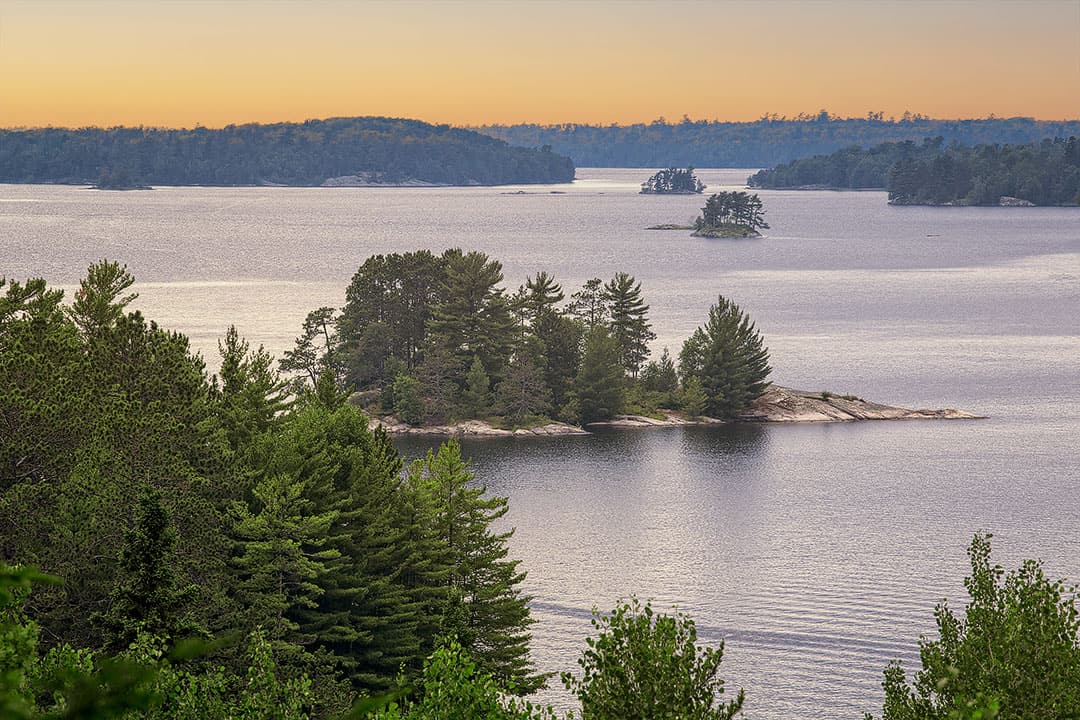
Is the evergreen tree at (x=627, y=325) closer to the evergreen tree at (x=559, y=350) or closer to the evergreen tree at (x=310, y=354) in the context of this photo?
the evergreen tree at (x=559, y=350)

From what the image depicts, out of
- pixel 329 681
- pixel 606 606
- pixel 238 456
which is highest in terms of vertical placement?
pixel 238 456

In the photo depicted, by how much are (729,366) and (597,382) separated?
12545 millimetres

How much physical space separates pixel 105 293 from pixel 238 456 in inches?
301

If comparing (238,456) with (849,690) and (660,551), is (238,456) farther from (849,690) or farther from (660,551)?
(660,551)

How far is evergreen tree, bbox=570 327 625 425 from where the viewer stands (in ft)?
359

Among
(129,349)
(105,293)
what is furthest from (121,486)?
(105,293)

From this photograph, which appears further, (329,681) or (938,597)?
(938,597)

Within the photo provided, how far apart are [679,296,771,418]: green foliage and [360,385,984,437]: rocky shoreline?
1.42 metres

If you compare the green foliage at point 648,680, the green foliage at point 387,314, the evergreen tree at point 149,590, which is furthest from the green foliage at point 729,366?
the green foliage at point 648,680

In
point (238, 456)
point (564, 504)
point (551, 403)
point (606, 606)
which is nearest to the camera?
point (238, 456)

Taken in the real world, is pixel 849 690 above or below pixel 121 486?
below

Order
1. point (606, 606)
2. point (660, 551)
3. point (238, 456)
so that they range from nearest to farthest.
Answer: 1. point (238, 456)
2. point (606, 606)
3. point (660, 551)

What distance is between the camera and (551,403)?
11050 cm

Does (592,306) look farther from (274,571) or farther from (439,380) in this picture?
(274,571)
